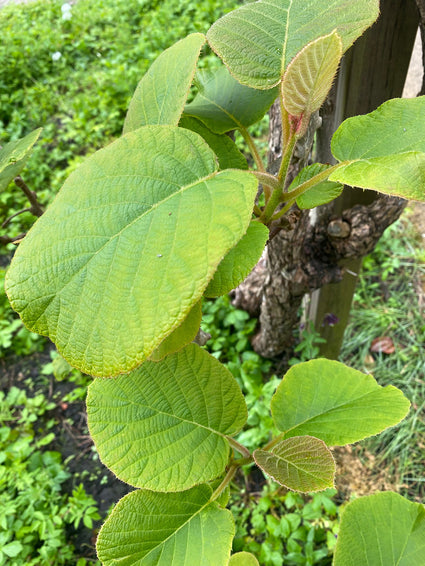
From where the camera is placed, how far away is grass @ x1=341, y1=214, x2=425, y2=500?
80.4 inches

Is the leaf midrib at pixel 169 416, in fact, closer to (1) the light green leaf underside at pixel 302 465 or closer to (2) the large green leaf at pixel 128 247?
(1) the light green leaf underside at pixel 302 465

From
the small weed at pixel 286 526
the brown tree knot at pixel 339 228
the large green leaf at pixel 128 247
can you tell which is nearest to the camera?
the large green leaf at pixel 128 247

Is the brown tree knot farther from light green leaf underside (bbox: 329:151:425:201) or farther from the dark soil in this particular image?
the dark soil

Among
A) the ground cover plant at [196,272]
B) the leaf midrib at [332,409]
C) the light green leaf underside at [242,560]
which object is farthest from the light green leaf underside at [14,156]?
the light green leaf underside at [242,560]

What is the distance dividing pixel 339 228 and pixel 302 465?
2.74 ft

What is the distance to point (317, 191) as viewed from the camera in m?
0.63

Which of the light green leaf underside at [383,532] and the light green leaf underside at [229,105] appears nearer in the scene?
the light green leaf underside at [229,105]

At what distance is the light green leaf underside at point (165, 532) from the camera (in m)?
0.66

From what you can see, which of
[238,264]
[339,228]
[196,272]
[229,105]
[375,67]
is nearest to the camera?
[196,272]

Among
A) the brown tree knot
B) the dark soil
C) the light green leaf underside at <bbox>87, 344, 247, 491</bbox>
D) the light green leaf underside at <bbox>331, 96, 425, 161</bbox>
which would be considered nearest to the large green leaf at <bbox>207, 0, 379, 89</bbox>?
the light green leaf underside at <bbox>331, 96, 425, 161</bbox>

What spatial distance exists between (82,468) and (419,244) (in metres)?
2.20

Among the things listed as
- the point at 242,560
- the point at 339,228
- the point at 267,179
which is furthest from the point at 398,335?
the point at 267,179

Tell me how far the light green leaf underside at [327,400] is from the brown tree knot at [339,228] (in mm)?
551

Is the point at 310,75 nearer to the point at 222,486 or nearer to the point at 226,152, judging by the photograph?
the point at 226,152
